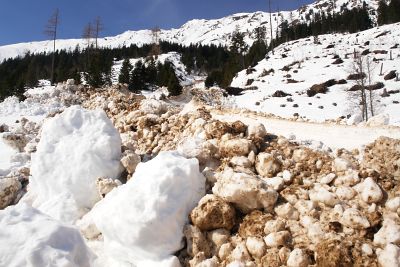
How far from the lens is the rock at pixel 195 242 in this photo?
6.04 m

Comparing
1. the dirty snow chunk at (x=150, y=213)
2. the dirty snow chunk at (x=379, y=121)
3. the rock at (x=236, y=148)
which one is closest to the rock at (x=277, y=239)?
the dirty snow chunk at (x=150, y=213)

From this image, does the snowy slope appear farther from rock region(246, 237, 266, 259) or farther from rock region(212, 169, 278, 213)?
rock region(246, 237, 266, 259)

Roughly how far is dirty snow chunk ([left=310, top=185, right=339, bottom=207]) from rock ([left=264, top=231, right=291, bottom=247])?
3.41 ft

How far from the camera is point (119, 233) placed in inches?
243

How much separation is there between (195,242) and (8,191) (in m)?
6.12

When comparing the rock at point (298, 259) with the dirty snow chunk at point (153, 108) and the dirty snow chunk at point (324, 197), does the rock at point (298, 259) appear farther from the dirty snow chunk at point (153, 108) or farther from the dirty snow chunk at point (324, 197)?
the dirty snow chunk at point (153, 108)

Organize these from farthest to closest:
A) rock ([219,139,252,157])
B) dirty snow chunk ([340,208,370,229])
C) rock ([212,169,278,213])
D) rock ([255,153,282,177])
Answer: rock ([219,139,252,157])
rock ([255,153,282,177])
rock ([212,169,278,213])
dirty snow chunk ([340,208,370,229])

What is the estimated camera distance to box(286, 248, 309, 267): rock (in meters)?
5.24

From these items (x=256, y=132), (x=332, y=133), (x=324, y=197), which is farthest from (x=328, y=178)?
(x=332, y=133)

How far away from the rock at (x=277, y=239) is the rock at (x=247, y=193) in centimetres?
82

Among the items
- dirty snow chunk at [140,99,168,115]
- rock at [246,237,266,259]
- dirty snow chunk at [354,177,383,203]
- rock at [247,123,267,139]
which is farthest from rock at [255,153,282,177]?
dirty snow chunk at [140,99,168,115]

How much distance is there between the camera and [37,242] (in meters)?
5.63

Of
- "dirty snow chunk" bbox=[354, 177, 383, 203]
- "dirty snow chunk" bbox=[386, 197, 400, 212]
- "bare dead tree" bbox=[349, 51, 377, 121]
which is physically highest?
"bare dead tree" bbox=[349, 51, 377, 121]

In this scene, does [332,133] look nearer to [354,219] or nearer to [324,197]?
[324,197]
